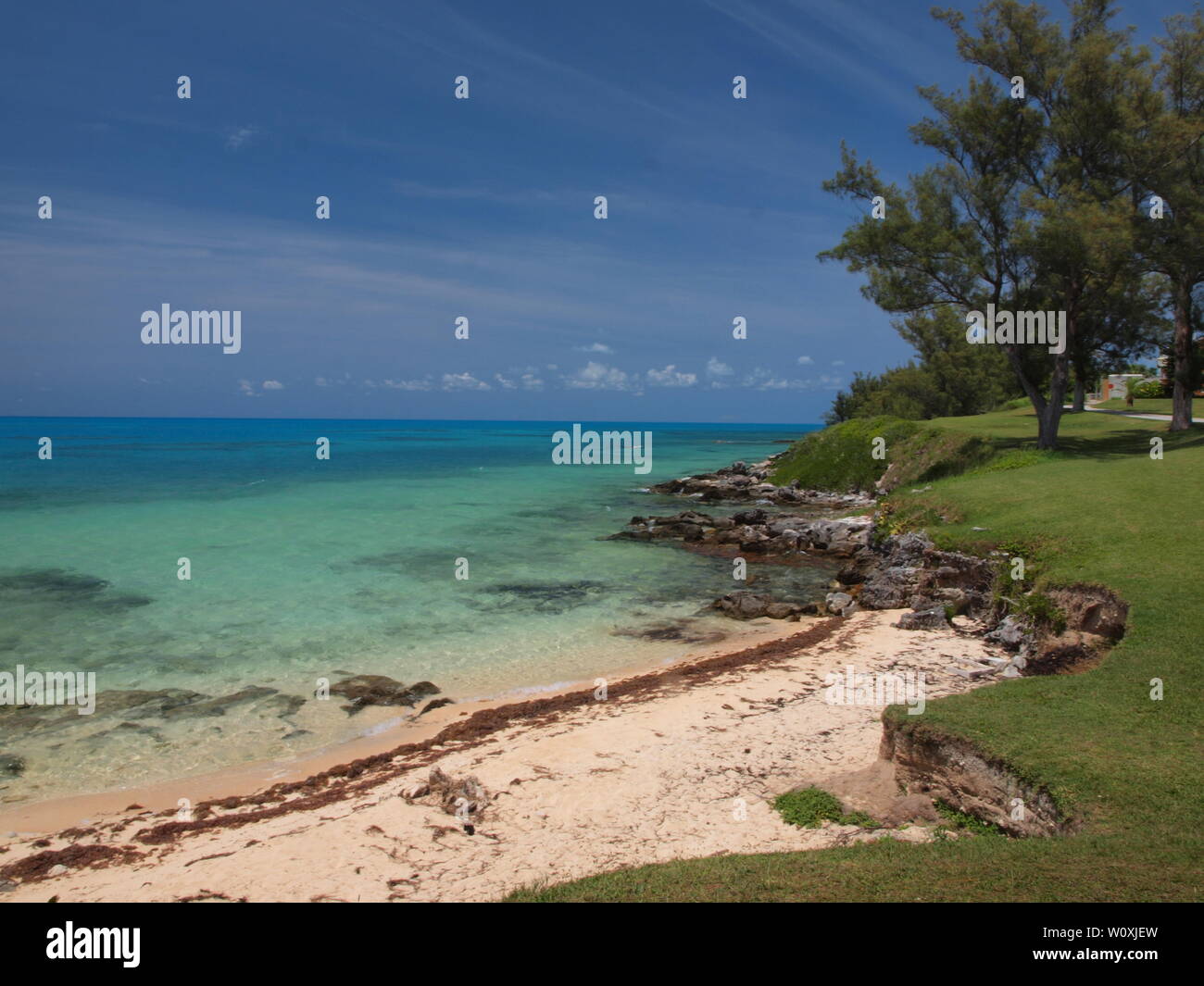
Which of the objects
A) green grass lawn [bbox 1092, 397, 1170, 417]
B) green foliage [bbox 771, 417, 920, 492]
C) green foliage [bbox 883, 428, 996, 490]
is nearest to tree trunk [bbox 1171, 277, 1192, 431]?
green foliage [bbox 883, 428, 996, 490]

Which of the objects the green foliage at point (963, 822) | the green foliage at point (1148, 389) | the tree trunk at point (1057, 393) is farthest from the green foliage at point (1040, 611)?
the green foliage at point (1148, 389)

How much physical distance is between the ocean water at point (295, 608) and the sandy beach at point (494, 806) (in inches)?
66.2

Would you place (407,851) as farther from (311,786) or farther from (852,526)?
(852,526)

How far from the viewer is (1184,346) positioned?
34812mm

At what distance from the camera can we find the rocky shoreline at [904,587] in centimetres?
1384

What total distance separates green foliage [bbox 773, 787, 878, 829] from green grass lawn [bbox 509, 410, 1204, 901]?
962 millimetres

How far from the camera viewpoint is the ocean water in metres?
13.9

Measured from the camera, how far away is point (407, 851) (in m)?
8.73

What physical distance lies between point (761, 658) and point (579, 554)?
15.6 metres

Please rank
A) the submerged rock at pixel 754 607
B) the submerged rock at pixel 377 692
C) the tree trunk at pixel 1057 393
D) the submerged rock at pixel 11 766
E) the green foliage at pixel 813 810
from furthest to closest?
the tree trunk at pixel 1057 393 < the submerged rock at pixel 754 607 < the submerged rock at pixel 377 692 < the submerged rock at pixel 11 766 < the green foliage at pixel 813 810

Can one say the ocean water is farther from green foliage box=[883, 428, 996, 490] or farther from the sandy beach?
green foliage box=[883, 428, 996, 490]

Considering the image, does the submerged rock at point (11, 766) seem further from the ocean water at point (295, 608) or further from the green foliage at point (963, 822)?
the green foliage at point (963, 822)

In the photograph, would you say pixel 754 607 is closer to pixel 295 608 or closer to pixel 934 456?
pixel 295 608
